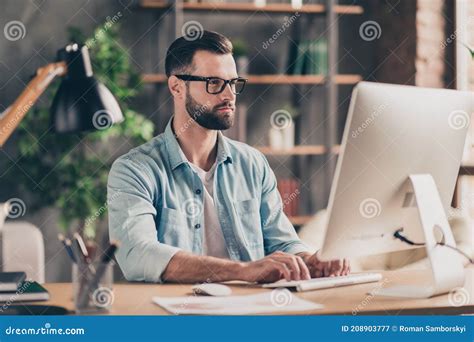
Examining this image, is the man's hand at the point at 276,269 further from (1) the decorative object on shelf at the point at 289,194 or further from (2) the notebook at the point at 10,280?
(1) the decorative object on shelf at the point at 289,194

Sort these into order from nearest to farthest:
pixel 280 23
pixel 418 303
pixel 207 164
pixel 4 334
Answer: pixel 418 303, pixel 4 334, pixel 207 164, pixel 280 23

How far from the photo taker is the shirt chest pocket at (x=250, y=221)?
6.59ft

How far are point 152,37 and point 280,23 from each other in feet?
2.19

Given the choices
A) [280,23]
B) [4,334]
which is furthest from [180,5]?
[4,334]

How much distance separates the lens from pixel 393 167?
1526 millimetres

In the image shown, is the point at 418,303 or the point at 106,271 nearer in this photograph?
the point at 106,271

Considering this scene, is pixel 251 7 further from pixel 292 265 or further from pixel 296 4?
pixel 292 265

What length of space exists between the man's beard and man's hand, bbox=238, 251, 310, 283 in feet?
1.76

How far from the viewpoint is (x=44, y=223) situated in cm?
329

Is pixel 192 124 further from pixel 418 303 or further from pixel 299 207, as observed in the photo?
pixel 299 207

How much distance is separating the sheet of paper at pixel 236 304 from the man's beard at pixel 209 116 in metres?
0.66

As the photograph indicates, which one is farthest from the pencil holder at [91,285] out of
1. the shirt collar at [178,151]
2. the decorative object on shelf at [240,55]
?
the decorative object on shelf at [240,55]

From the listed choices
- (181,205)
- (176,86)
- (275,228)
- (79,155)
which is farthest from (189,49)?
(79,155)

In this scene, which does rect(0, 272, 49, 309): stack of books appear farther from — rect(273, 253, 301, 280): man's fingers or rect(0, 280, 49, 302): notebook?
rect(273, 253, 301, 280): man's fingers
